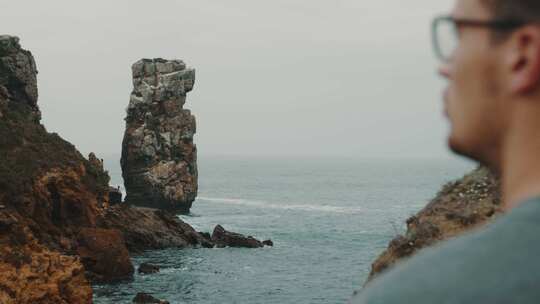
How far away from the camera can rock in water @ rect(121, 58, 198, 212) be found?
78188 mm

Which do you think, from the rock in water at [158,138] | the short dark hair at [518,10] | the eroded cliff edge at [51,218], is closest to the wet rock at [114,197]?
the eroded cliff edge at [51,218]

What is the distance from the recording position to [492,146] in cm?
131

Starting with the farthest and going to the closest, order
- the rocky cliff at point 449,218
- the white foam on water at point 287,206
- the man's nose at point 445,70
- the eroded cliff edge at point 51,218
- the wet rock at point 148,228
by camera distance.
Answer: the white foam on water at point 287,206
the wet rock at point 148,228
the eroded cliff edge at point 51,218
the rocky cliff at point 449,218
the man's nose at point 445,70

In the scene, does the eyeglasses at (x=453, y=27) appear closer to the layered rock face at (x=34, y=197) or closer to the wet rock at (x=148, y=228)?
the layered rock face at (x=34, y=197)

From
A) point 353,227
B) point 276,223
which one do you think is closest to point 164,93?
point 276,223

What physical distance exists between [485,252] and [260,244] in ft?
194

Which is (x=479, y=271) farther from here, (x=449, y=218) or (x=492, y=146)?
(x=449, y=218)

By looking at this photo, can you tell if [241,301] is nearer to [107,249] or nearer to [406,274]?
Answer: [107,249]

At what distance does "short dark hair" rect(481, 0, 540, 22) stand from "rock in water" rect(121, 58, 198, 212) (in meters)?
77.7

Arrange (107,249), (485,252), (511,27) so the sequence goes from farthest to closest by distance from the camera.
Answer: (107,249) < (511,27) < (485,252)

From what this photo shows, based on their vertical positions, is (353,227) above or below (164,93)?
below

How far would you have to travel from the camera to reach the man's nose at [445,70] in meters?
→ 1.38

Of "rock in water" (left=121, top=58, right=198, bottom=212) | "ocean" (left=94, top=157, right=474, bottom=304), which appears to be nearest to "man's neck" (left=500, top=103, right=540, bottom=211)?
"ocean" (left=94, top=157, right=474, bottom=304)

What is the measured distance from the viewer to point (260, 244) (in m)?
59.8
